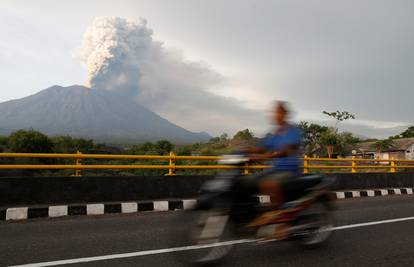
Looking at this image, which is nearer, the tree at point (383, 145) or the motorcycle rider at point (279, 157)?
the motorcycle rider at point (279, 157)

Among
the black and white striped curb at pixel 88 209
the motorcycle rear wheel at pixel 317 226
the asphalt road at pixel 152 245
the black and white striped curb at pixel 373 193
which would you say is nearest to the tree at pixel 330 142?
the black and white striped curb at pixel 373 193

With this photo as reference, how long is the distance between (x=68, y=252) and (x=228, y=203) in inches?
72.0

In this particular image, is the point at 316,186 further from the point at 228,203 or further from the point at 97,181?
the point at 97,181

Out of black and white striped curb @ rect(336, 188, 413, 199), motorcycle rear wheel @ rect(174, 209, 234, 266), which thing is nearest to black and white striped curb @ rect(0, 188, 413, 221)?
motorcycle rear wheel @ rect(174, 209, 234, 266)

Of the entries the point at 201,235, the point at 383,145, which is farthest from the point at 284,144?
the point at 383,145

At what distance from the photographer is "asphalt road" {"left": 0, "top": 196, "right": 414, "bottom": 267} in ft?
13.8

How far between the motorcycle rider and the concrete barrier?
4.60 meters

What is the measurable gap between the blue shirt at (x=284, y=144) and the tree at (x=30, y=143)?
5311 centimetres

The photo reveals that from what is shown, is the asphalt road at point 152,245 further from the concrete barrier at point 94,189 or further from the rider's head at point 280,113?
the rider's head at point 280,113

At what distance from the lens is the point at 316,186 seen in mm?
4809

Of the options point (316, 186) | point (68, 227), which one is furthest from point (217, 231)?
point (68, 227)

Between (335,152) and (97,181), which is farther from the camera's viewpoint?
(335,152)

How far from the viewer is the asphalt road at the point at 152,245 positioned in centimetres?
421

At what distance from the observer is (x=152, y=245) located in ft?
16.3
